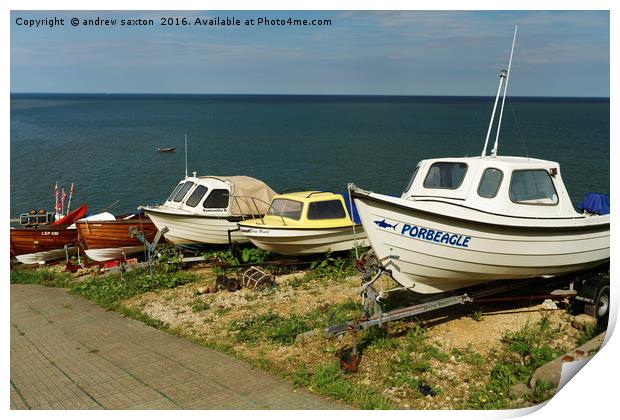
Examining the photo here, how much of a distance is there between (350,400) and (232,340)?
3.29m

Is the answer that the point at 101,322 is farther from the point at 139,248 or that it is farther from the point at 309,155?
the point at 309,155

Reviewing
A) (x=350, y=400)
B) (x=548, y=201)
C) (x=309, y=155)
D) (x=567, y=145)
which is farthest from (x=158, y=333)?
(x=309, y=155)

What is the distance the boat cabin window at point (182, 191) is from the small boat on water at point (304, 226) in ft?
10.4

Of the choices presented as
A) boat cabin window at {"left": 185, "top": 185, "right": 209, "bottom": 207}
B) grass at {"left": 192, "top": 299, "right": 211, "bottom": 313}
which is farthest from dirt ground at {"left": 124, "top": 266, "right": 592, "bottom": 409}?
boat cabin window at {"left": 185, "top": 185, "right": 209, "bottom": 207}

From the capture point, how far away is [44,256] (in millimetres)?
19000

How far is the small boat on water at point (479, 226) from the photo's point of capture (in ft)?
32.1

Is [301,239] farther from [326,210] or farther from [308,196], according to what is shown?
[308,196]

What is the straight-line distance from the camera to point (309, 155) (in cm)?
4800

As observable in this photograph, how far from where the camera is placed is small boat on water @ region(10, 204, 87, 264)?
18.5m

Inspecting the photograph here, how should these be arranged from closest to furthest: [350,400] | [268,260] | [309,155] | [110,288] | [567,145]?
[350,400] → [110,288] → [268,260] → [567,145] → [309,155]

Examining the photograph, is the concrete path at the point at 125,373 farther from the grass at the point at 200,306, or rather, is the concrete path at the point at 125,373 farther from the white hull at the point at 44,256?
the white hull at the point at 44,256

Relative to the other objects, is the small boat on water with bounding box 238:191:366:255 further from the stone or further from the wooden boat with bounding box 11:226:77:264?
the wooden boat with bounding box 11:226:77:264

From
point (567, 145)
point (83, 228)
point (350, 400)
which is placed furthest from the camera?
point (567, 145)

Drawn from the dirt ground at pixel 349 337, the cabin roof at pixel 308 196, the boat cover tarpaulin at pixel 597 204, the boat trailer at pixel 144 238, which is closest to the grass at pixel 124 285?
the dirt ground at pixel 349 337
